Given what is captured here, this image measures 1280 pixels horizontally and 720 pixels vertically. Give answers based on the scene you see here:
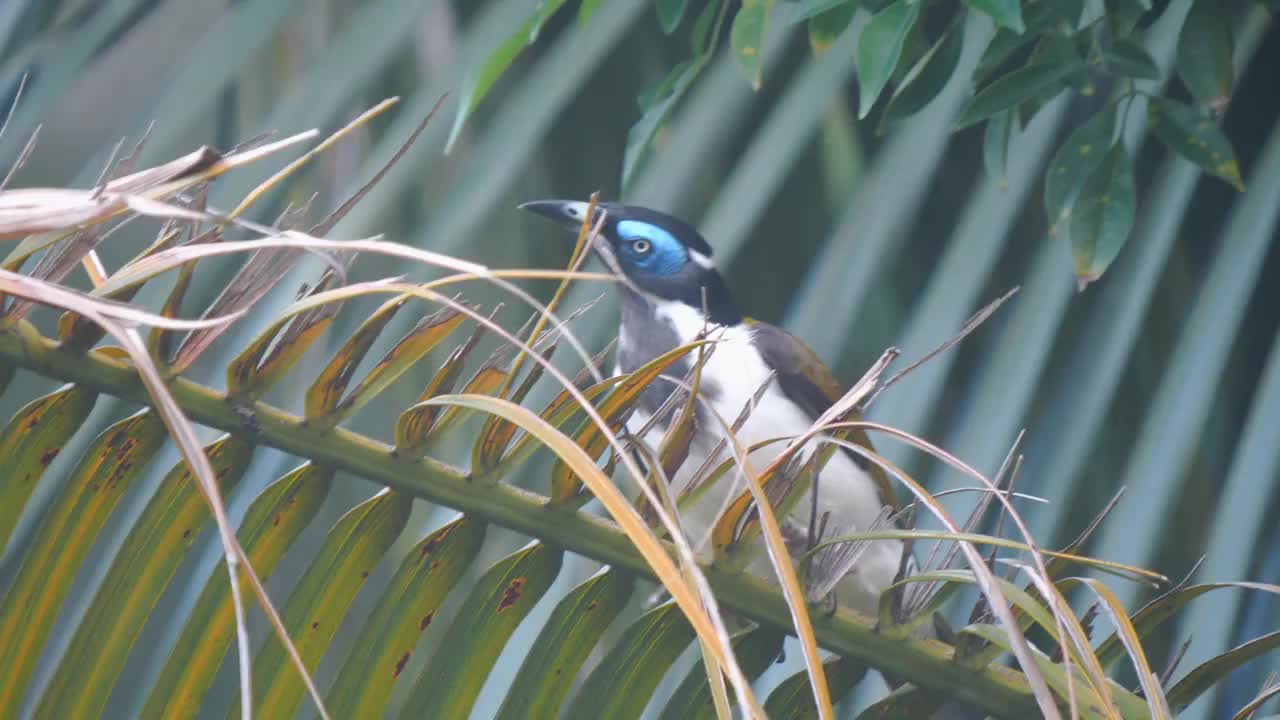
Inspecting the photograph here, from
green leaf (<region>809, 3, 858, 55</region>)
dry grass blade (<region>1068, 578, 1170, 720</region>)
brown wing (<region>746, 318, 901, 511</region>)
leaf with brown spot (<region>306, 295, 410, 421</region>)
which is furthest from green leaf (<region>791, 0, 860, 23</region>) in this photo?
brown wing (<region>746, 318, 901, 511</region>)

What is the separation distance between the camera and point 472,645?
0.98m

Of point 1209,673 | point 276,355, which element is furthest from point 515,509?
point 1209,673

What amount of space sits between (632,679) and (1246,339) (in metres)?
1.30

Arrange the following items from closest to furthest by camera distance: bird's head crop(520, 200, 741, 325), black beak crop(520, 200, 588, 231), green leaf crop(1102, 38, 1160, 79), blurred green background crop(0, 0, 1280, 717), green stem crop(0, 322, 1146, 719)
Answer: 1. green stem crop(0, 322, 1146, 719)
2. green leaf crop(1102, 38, 1160, 79)
3. blurred green background crop(0, 0, 1280, 717)
4. black beak crop(520, 200, 588, 231)
5. bird's head crop(520, 200, 741, 325)

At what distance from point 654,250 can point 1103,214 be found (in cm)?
95

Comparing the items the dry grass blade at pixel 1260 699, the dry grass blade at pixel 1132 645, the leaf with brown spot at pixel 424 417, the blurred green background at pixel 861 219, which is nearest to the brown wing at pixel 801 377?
the blurred green background at pixel 861 219

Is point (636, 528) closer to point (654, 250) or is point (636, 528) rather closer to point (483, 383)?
point (483, 383)

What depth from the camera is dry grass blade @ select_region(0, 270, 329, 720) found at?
57 centimetres

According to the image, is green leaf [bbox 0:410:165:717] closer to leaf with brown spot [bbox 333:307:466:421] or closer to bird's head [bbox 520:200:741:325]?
leaf with brown spot [bbox 333:307:466:421]

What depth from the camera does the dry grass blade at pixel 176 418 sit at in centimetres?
57

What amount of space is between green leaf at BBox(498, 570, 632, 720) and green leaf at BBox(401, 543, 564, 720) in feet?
A: 0.09

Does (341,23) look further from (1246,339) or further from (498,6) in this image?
(1246,339)

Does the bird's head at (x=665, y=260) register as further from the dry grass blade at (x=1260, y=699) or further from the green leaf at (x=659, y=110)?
the dry grass blade at (x=1260, y=699)

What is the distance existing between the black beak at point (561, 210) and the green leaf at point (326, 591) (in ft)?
3.08
